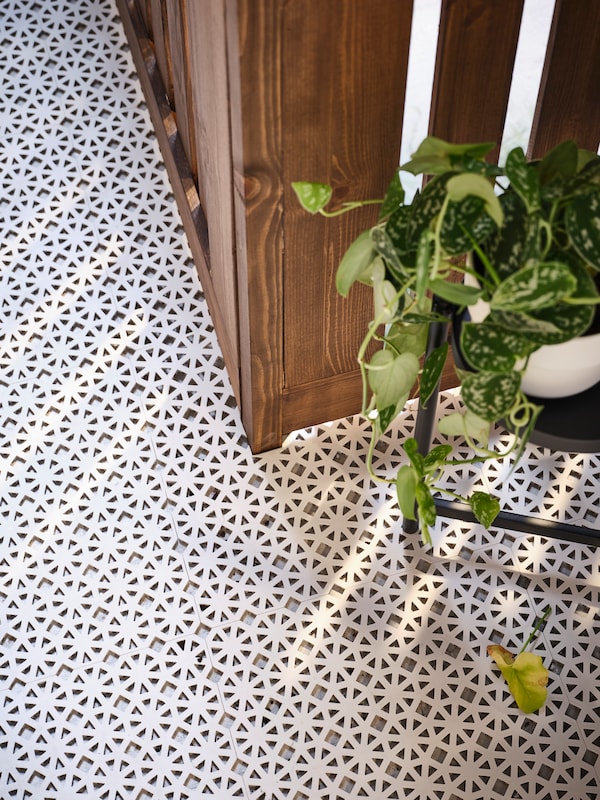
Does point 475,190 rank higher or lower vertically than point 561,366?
higher

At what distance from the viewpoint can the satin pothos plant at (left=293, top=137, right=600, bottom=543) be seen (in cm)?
93

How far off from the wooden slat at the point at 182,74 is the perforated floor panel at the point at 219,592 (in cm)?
25

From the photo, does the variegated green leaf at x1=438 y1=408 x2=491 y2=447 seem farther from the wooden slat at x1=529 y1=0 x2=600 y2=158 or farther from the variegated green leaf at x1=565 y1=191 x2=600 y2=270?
the wooden slat at x1=529 y1=0 x2=600 y2=158

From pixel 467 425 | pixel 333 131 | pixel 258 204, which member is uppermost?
pixel 333 131

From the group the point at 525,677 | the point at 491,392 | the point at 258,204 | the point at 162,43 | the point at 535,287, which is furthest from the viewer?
the point at 162,43

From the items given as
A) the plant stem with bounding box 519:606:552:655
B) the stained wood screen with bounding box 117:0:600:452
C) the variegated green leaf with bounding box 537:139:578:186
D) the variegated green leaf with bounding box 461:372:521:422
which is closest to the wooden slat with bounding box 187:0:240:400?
the stained wood screen with bounding box 117:0:600:452

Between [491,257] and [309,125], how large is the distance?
0.42 metres

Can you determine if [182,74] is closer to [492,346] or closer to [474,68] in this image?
[474,68]

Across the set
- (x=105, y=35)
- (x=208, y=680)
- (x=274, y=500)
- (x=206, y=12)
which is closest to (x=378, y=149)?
(x=206, y=12)

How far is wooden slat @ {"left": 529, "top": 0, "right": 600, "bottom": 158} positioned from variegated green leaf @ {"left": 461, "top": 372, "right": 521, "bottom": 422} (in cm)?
60

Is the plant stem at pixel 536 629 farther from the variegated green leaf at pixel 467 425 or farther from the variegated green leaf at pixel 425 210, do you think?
the variegated green leaf at pixel 425 210

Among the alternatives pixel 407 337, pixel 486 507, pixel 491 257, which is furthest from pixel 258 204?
pixel 486 507

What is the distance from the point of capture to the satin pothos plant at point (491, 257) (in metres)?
0.93

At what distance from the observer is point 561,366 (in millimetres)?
1081
